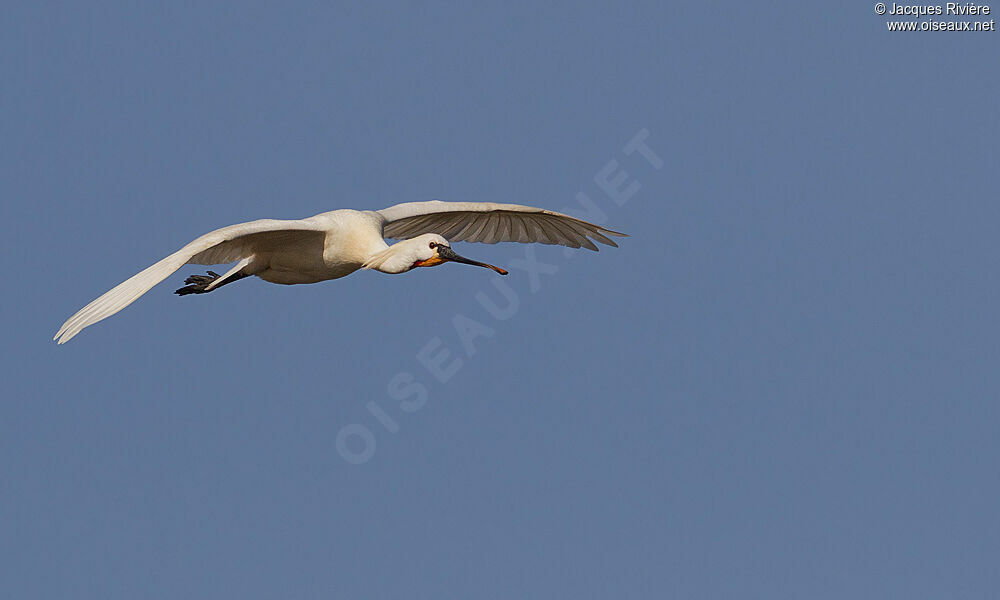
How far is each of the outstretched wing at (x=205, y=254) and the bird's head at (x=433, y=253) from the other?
34.8 inches

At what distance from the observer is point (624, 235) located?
1267 centimetres

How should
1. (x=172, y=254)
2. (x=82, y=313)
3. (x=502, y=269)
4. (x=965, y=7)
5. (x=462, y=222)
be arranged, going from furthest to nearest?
(x=462, y=222)
(x=965, y=7)
(x=502, y=269)
(x=172, y=254)
(x=82, y=313)

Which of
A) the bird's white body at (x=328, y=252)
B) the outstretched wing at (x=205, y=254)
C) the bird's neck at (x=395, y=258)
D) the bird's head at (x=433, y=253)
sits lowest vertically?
the bird's head at (x=433, y=253)

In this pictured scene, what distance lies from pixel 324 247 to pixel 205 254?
1.08m

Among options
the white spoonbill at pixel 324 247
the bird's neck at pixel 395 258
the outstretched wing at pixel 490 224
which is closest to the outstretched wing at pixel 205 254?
the white spoonbill at pixel 324 247

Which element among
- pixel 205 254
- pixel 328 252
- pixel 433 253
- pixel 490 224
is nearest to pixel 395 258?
pixel 433 253

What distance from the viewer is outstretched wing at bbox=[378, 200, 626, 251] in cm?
1192

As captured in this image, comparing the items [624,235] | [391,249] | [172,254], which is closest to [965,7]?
[624,235]

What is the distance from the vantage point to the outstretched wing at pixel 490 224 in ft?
39.1

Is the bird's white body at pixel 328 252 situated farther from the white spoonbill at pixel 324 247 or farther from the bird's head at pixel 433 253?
the bird's head at pixel 433 253

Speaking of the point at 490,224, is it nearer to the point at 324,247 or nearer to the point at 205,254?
the point at 324,247

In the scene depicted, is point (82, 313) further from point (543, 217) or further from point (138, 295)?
point (543, 217)

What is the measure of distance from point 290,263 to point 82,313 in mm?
2414

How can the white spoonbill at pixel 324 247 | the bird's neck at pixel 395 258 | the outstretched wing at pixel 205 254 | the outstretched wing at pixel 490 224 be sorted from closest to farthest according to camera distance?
the outstretched wing at pixel 205 254 < the white spoonbill at pixel 324 247 < the bird's neck at pixel 395 258 < the outstretched wing at pixel 490 224
